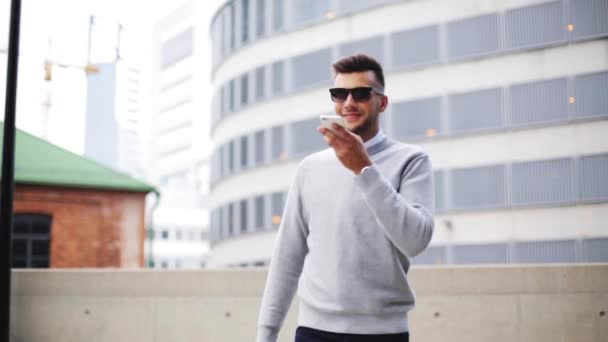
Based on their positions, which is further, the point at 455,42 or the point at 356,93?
the point at 455,42

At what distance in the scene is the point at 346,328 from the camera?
2.99 meters

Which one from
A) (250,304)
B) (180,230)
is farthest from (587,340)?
(180,230)

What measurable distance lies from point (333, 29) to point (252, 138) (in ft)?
26.0

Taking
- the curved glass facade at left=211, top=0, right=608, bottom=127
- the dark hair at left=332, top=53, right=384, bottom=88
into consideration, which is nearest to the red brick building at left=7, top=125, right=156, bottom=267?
the curved glass facade at left=211, top=0, right=608, bottom=127

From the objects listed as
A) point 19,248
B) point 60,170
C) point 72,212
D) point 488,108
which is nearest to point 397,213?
point 19,248

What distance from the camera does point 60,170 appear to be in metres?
30.2

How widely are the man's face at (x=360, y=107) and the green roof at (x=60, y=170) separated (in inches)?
1028

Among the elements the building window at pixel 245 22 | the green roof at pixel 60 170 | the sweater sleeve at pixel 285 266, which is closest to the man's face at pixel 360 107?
the sweater sleeve at pixel 285 266

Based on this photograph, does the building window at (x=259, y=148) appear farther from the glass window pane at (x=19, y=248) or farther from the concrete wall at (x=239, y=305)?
the concrete wall at (x=239, y=305)

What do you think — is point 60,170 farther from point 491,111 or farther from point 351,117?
point 351,117

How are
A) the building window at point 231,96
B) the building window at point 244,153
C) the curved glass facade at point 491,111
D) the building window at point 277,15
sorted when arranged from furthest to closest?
1. the building window at point 231,96
2. the building window at point 244,153
3. the building window at point 277,15
4. the curved glass facade at point 491,111

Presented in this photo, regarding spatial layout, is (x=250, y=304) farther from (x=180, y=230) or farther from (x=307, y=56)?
(x=180, y=230)

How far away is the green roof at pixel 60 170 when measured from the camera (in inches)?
1124

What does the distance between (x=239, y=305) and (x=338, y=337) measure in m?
5.72
